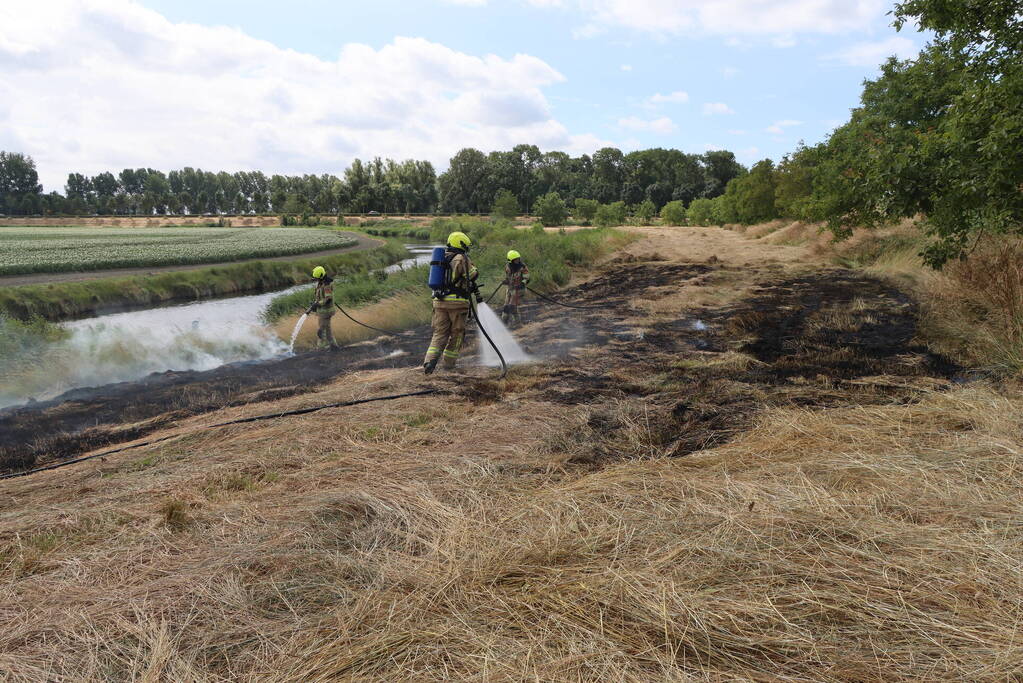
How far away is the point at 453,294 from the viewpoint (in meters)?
7.90

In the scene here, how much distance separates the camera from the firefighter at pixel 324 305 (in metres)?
11.8

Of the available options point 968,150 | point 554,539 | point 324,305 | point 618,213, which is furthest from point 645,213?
point 554,539

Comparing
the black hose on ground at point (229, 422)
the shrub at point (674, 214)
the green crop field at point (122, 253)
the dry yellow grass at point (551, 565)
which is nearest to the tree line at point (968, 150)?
the dry yellow grass at point (551, 565)

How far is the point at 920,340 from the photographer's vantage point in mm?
8125

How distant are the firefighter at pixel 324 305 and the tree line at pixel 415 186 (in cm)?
5721

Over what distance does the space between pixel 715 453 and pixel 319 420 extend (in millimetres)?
4087

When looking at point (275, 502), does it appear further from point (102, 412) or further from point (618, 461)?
point (102, 412)

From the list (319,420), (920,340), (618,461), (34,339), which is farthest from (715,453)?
(34,339)

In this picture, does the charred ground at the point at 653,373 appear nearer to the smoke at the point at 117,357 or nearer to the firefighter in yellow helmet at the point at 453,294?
the firefighter in yellow helmet at the point at 453,294

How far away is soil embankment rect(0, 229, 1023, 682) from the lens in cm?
221

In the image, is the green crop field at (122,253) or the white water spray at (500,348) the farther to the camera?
Result: the green crop field at (122,253)

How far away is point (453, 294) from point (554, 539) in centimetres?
533

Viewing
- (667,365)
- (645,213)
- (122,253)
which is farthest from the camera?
(645,213)

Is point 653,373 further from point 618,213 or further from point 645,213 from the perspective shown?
point 645,213
